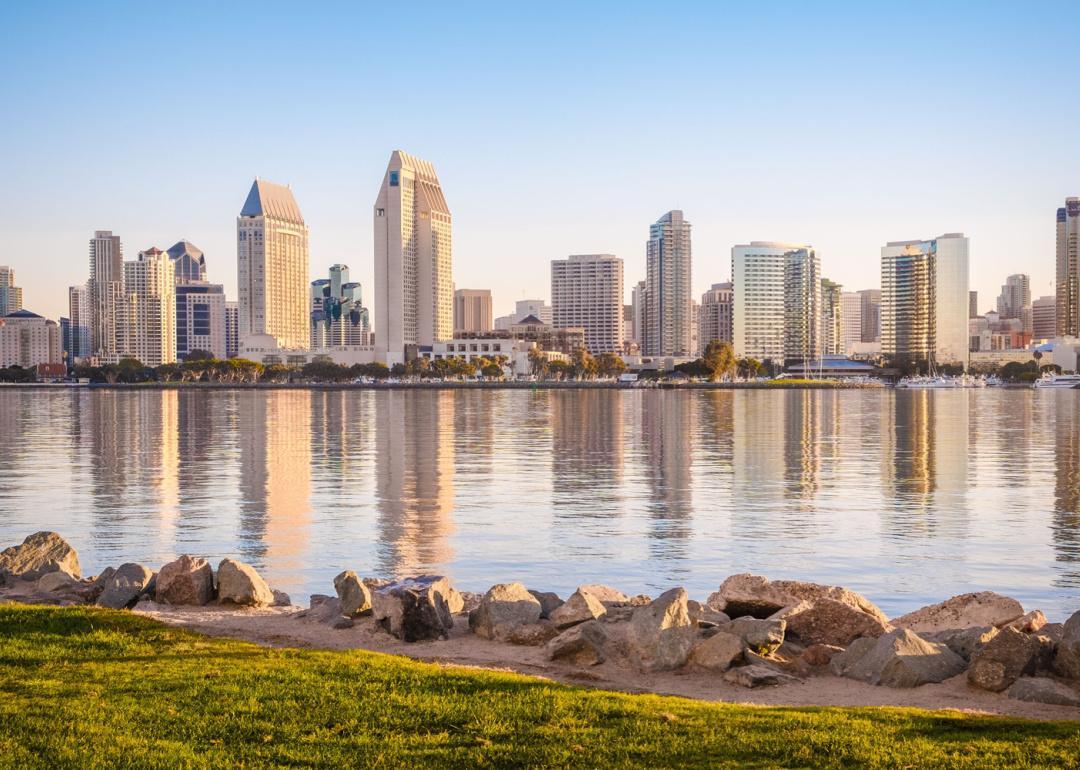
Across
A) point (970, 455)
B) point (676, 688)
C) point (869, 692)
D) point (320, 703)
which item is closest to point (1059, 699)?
point (869, 692)

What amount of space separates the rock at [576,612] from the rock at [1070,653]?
6410mm

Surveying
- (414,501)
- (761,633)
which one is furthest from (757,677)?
(414,501)

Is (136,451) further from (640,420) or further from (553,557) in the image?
(640,420)

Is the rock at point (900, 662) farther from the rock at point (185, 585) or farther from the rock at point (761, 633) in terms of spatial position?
the rock at point (185, 585)

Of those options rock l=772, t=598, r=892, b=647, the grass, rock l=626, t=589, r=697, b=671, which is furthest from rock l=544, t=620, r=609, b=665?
rock l=772, t=598, r=892, b=647

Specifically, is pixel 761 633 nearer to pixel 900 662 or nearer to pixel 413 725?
pixel 900 662

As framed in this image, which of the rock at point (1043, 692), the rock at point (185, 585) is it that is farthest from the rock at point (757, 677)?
the rock at point (185, 585)

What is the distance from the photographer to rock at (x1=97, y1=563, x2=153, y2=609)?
19.3 meters

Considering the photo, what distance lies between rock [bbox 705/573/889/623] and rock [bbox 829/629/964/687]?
2337 mm

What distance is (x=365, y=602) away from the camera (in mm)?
18203

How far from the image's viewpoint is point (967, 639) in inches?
629

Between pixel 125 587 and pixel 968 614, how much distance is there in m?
14.2

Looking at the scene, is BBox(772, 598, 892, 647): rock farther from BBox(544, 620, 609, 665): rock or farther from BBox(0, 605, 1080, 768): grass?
BBox(0, 605, 1080, 768): grass

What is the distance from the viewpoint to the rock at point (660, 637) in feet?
50.5
